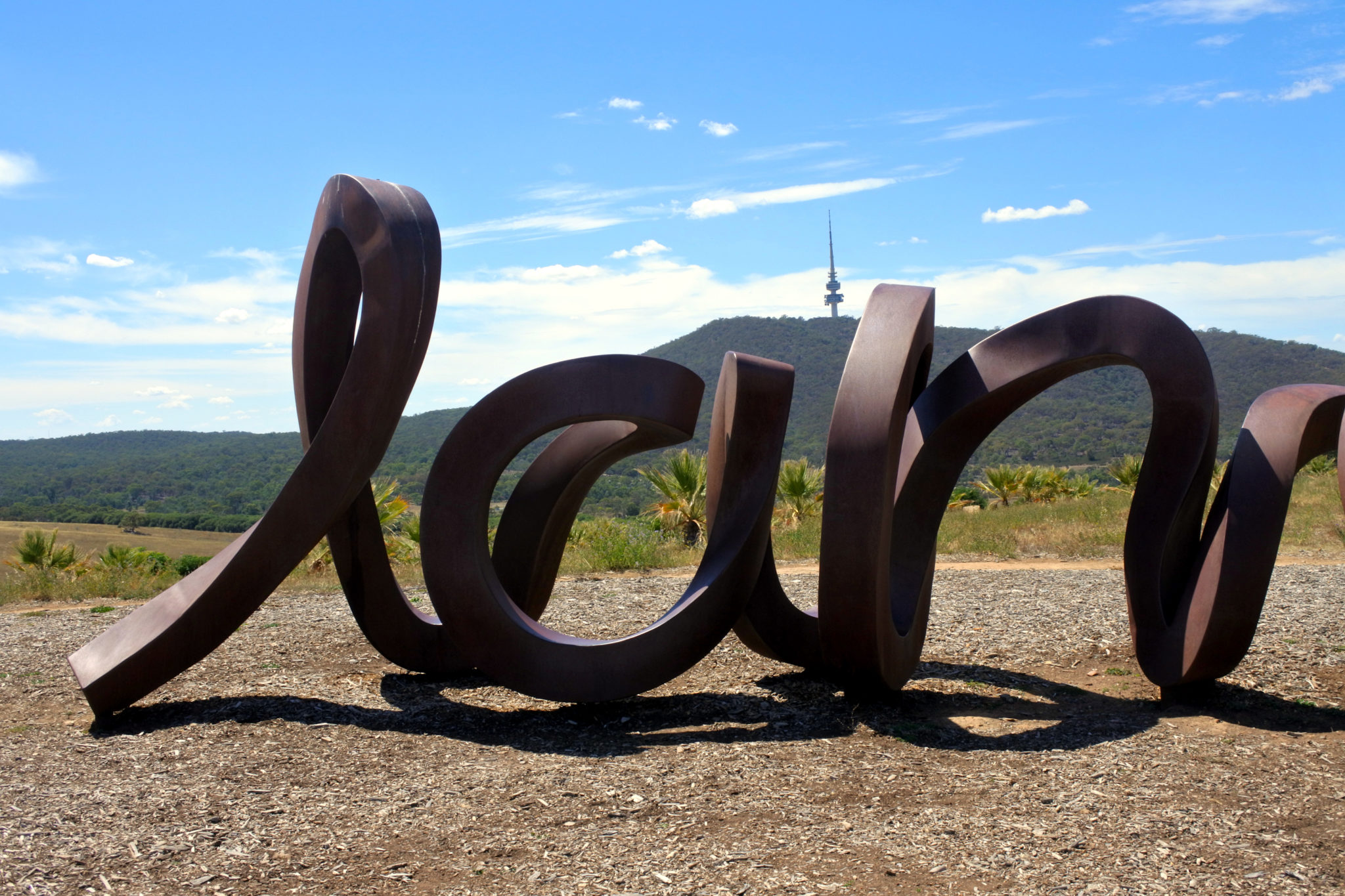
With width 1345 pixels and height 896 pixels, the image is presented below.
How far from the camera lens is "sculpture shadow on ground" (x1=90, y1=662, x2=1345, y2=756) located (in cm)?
709

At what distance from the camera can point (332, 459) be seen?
7754 mm

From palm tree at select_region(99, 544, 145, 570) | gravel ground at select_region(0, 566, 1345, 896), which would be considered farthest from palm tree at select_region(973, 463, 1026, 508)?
palm tree at select_region(99, 544, 145, 570)

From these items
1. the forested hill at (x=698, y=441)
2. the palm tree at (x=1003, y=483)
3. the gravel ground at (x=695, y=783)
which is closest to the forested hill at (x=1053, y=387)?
the forested hill at (x=698, y=441)

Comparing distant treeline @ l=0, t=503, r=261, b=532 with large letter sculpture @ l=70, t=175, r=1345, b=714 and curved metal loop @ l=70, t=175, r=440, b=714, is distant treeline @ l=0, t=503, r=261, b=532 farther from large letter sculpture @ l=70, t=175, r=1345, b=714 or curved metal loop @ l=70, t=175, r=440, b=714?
large letter sculpture @ l=70, t=175, r=1345, b=714

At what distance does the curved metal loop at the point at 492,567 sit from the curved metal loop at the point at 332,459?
2.26 feet

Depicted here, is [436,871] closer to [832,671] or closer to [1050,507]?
[832,671]

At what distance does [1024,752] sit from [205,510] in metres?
58.0

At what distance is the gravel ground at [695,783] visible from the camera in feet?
15.9

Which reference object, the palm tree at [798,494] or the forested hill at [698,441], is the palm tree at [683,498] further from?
the forested hill at [698,441]

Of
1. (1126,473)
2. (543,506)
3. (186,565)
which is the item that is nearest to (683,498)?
(186,565)

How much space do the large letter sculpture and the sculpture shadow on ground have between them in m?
0.32

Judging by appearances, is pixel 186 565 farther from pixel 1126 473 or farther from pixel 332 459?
pixel 1126 473

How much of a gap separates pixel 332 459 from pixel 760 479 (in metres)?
3.35

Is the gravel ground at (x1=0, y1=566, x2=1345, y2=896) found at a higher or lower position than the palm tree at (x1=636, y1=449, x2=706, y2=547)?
lower
